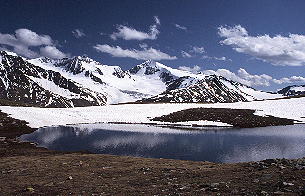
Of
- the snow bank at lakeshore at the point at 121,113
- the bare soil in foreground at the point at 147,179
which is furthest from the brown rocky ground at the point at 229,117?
the bare soil in foreground at the point at 147,179

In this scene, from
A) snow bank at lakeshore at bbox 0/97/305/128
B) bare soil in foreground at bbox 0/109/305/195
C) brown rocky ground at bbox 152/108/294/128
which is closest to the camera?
bare soil in foreground at bbox 0/109/305/195

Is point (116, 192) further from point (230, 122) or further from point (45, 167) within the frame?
point (230, 122)

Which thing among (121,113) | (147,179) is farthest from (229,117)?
(147,179)

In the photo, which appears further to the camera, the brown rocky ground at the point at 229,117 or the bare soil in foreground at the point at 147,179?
the brown rocky ground at the point at 229,117

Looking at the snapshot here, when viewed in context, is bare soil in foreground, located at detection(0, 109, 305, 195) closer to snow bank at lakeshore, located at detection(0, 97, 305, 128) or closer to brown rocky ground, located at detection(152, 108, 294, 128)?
snow bank at lakeshore, located at detection(0, 97, 305, 128)

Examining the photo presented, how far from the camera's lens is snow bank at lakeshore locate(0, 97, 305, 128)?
103875 mm

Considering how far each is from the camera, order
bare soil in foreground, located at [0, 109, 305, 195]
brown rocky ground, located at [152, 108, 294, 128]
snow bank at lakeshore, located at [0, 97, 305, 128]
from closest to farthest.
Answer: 1. bare soil in foreground, located at [0, 109, 305, 195]
2. brown rocky ground, located at [152, 108, 294, 128]
3. snow bank at lakeshore, located at [0, 97, 305, 128]

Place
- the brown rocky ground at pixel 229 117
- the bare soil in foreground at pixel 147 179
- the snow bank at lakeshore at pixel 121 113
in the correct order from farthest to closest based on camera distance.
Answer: the snow bank at lakeshore at pixel 121 113
the brown rocky ground at pixel 229 117
the bare soil in foreground at pixel 147 179

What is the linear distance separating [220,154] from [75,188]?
2715 cm

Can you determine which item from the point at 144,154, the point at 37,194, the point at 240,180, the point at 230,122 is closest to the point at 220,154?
the point at 144,154

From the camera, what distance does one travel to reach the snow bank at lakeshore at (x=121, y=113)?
10388cm

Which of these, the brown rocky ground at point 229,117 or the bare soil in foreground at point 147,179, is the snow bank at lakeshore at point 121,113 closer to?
the brown rocky ground at point 229,117

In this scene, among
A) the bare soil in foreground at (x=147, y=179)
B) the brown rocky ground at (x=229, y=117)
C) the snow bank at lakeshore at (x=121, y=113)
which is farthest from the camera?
the snow bank at lakeshore at (x=121, y=113)

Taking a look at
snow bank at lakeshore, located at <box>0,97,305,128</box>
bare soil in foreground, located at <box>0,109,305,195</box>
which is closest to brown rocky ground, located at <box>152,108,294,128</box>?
snow bank at lakeshore, located at <box>0,97,305,128</box>
